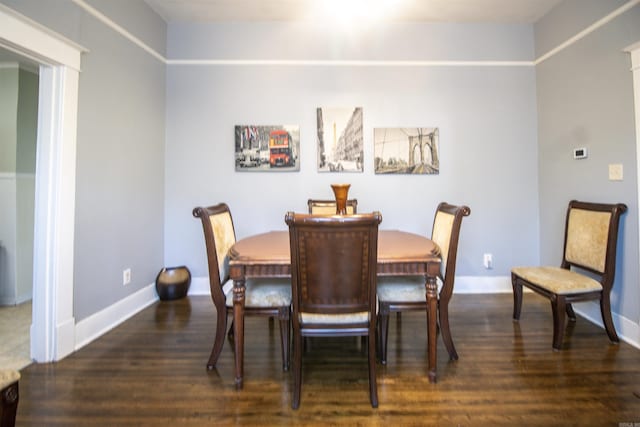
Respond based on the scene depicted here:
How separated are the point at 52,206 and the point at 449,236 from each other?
2506 millimetres

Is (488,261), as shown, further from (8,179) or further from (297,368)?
(8,179)

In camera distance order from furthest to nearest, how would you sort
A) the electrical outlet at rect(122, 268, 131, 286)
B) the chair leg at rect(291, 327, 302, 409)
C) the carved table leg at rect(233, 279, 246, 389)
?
the electrical outlet at rect(122, 268, 131, 286) → the carved table leg at rect(233, 279, 246, 389) → the chair leg at rect(291, 327, 302, 409)

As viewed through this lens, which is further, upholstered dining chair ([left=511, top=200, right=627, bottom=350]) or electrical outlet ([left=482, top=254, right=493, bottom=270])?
electrical outlet ([left=482, top=254, right=493, bottom=270])

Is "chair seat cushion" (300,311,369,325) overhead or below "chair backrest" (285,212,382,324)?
below

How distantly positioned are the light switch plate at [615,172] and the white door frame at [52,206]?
385cm

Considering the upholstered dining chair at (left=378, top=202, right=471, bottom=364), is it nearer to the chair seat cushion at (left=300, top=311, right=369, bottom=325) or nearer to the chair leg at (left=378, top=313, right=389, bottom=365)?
the chair leg at (left=378, top=313, right=389, bottom=365)

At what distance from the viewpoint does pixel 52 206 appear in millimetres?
1858

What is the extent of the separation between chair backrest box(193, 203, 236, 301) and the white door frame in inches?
38.6

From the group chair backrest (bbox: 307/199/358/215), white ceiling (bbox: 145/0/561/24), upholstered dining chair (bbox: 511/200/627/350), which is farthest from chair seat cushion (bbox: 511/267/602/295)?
white ceiling (bbox: 145/0/561/24)

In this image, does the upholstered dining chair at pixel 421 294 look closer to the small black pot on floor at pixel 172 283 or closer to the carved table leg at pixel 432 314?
the carved table leg at pixel 432 314

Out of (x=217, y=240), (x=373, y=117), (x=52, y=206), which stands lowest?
(x=217, y=240)

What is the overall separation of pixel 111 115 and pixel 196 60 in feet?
3.76

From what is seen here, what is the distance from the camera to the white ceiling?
271cm

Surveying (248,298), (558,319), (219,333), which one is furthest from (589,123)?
(219,333)
